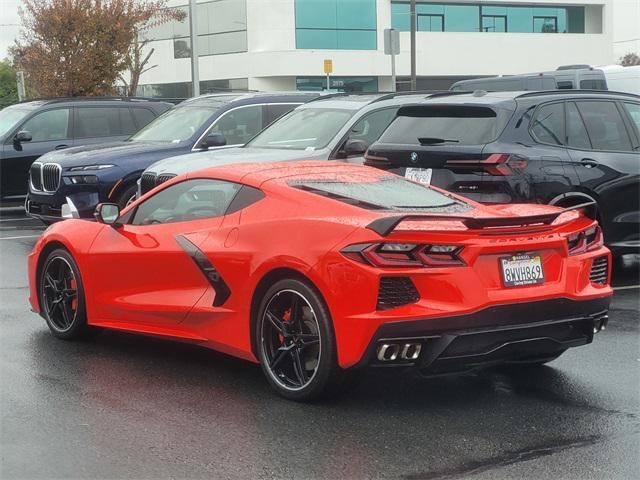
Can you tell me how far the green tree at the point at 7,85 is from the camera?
72.3 m

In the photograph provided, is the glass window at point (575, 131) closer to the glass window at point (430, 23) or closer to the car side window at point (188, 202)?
the car side window at point (188, 202)

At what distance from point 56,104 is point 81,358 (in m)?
11.2

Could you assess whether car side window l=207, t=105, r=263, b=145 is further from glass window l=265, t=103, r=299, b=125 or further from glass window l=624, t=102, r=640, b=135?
glass window l=624, t=102, r=640, b=135

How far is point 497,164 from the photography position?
9.14m

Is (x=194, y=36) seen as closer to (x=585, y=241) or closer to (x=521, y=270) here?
(x=585, y=241)

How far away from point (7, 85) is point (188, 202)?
86.3 metres

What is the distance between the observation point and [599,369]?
6.81 meters

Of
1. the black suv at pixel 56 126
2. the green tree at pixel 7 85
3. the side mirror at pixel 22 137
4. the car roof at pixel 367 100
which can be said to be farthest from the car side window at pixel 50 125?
the green tree at pixel 7 85

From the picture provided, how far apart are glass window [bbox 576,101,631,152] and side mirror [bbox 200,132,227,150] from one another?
15.8 ft

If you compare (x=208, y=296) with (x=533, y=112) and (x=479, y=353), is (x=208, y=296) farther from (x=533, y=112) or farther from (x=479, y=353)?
(x=533, y=112)

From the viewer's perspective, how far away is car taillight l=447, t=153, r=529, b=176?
359 inches

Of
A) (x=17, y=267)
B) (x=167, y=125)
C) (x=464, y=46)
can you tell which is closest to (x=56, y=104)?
(x=167, y=125)

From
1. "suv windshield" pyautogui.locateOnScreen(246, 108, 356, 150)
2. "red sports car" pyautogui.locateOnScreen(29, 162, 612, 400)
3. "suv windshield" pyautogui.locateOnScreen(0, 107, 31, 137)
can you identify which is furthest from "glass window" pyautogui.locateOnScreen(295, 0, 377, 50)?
"red sports car" pyautogui.locateOnScreen(29, 162, 612, 400)

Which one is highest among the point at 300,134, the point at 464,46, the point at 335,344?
the point at 464,46
